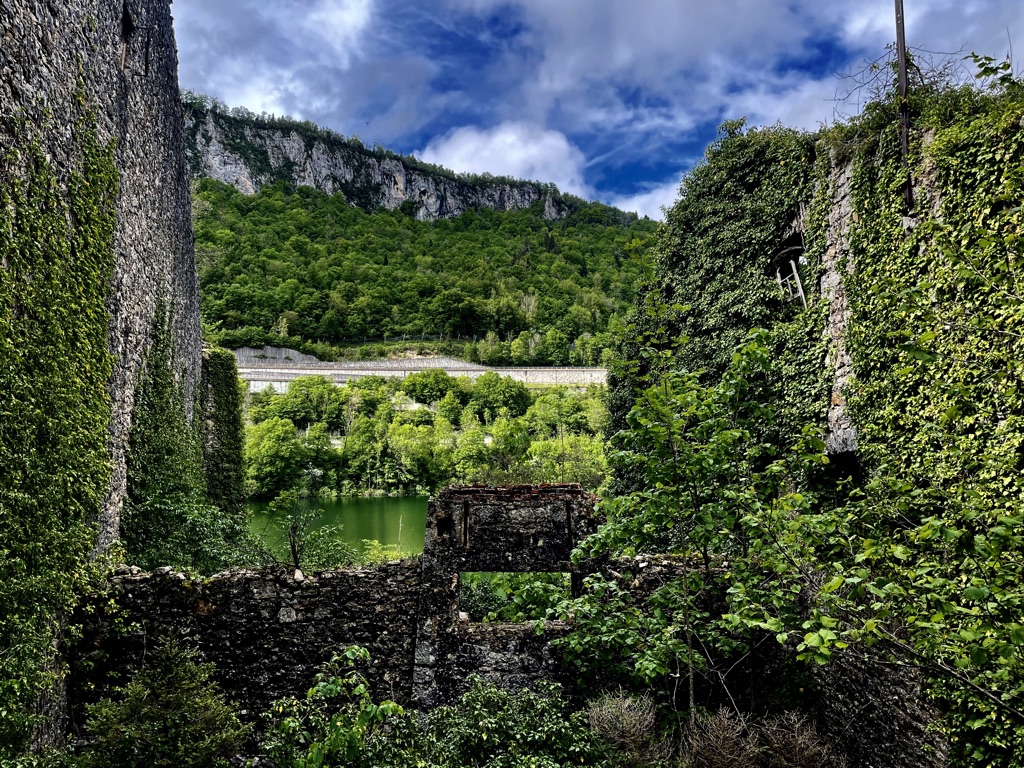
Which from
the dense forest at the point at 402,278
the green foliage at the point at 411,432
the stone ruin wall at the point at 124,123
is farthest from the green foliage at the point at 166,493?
the dense forest at the point at 402,278

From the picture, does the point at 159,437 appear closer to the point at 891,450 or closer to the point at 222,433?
the point at 222,433

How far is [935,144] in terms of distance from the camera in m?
5.95

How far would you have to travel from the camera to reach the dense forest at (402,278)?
4959 centimetres

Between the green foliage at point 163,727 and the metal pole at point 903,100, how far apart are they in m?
8.66

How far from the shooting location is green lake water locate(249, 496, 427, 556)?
25636mm

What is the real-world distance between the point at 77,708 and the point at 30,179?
4942 mm

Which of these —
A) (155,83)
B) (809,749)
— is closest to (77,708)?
(809,749)

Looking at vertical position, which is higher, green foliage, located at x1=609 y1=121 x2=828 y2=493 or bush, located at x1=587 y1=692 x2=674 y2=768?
green foliage, located at x1=609 y1=121 x2=828 y2=493

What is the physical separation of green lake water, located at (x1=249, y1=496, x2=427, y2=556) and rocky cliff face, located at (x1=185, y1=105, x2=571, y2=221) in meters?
49.0

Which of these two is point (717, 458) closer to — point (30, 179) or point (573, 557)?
point (573, 557)

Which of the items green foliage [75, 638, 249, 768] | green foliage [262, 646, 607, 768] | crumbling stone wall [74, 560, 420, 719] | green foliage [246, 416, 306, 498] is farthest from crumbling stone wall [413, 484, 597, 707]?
green foliage [246, 416, 306, 498]

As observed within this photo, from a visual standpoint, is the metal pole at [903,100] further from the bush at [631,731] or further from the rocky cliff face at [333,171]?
the rocky cliff face at [333,171]

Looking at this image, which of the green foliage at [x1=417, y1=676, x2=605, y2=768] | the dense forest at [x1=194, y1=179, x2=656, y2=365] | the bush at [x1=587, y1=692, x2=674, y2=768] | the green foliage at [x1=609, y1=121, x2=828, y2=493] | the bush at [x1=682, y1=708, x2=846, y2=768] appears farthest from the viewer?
the dense forest at [x1=194, y1=179, x2=656, y2=365]

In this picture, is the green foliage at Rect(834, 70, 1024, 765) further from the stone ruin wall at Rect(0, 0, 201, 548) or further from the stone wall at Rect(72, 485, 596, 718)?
the stone ruin wall at Rect(0, 0, 201, 548)
